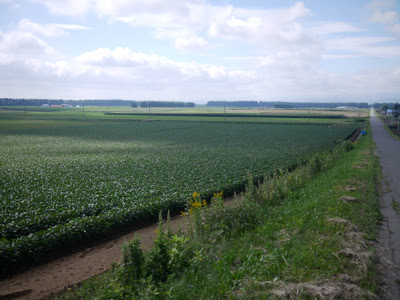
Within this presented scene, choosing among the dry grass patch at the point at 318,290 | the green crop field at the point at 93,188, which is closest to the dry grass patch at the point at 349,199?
the dry grass patch at the point at 318,290

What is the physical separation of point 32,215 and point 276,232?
9.46 meters

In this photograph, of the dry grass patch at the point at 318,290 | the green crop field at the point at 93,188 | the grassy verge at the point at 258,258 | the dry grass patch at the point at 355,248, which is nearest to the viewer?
the dry grass patch at the point at 318,290

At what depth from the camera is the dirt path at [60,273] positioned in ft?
26.4

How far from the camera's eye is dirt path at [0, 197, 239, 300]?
804cm

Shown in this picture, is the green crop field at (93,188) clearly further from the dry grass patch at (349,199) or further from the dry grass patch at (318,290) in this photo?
the dry grass patch at (318,290)

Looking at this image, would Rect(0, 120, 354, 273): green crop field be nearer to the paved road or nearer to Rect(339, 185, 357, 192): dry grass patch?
Rect(339, 185, 357, 192): dry grass patch

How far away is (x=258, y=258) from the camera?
301 inches

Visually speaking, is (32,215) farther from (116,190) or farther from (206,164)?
(206,164)

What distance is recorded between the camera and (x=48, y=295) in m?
7.70

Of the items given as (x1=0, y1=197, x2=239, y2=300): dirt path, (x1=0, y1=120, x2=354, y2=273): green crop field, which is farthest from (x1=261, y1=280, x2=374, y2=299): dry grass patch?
(x1=0, y1=120, x2=354, y2=273): green crop field

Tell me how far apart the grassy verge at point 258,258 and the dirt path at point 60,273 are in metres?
0.84

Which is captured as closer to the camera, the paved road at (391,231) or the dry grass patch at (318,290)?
the dry grass patch at (318,290)

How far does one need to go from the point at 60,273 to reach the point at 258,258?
5784mm

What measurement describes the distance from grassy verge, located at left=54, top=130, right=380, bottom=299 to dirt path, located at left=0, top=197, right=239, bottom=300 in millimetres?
840
